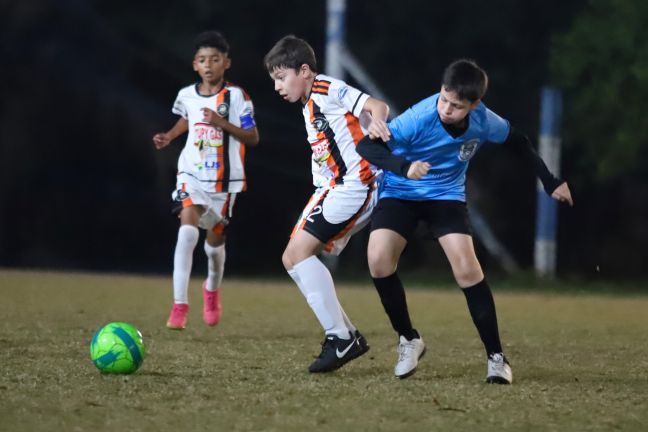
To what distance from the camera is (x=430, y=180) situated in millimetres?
→ 5793

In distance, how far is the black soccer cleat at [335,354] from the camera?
5.82 metres

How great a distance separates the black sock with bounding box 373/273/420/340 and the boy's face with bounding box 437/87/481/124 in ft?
2.80

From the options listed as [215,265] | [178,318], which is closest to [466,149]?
[178,318]

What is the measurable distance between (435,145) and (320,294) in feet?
3.05

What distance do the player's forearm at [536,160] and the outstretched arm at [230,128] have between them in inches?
93.9

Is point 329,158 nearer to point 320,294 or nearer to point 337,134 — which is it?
point 337,134

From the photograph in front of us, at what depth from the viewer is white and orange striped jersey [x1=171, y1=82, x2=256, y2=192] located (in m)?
8.07

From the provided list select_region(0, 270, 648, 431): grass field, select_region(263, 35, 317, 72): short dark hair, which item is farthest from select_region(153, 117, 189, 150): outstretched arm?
select_region(263, 35, 317, 72): short dark hair

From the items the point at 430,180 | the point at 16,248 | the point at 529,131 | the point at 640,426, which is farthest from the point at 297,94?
the point at 529,131

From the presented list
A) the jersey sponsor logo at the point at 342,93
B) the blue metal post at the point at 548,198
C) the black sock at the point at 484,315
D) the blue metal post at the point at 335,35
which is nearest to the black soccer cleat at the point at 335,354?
the black sock at the point at 484,315

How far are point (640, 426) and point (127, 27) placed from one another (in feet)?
49.7

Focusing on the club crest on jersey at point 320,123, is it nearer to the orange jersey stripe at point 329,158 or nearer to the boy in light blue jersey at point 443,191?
the orange jersey stripe at point 329,158

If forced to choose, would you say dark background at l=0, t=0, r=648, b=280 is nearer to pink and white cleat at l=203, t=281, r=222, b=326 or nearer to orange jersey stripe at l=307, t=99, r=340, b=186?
pink and white cleat at l=203, t=281, r=222, b=326

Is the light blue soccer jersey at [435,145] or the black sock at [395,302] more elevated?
the light blue soccer jersey at [435,145]
